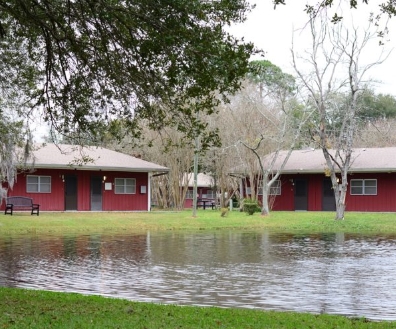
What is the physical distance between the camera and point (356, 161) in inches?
1716

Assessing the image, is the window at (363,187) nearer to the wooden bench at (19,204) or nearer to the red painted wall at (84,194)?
the red painted wall at (84,194)

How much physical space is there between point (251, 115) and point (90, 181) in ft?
35.7

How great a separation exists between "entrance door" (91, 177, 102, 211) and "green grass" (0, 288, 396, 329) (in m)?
30.2

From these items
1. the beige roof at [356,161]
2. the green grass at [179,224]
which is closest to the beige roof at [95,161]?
the green grass at [179,224]

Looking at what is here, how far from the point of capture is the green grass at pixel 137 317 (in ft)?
28.0

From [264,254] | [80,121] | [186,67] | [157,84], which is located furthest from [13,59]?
[264,254]

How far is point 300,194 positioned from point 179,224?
16.1 metres

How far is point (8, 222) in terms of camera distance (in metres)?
29.4

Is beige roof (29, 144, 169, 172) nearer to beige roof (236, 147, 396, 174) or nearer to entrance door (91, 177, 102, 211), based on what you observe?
entrance door (91, 177, 102, 211)

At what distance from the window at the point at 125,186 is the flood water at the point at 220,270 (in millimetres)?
16514

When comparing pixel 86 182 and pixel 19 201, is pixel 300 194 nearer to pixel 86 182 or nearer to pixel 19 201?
pixel 86 182

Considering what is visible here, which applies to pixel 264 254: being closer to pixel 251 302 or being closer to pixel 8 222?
pixel 251 302

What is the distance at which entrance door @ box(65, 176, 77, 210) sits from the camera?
3975 centimetres

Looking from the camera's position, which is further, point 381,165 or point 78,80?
point 381,165
